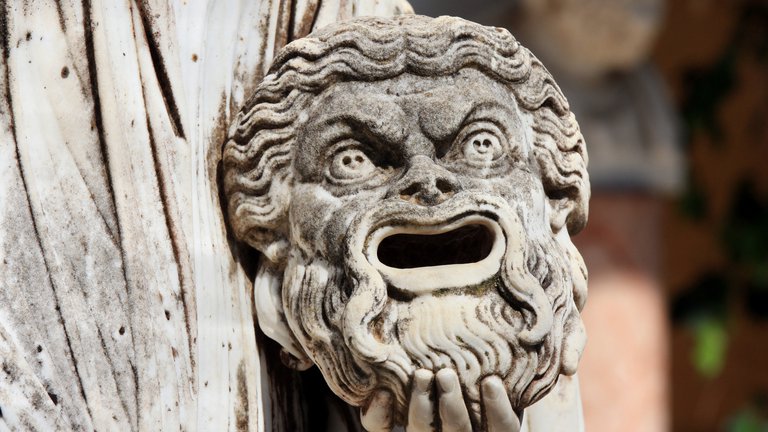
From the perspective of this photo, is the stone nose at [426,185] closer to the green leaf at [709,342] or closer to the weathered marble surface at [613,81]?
the weathered marble surface at [613,81]

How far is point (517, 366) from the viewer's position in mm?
1156

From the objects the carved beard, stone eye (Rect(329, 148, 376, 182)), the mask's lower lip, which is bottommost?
the carved beard

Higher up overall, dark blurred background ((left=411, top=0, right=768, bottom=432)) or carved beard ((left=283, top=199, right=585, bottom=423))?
dark blurred background ((left=411, top=0, right=768, bottom=432))

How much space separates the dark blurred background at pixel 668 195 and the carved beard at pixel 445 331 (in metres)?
1.50

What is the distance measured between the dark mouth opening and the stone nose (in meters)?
0.04

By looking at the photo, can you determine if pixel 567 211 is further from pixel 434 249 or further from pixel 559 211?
pixel 434 249

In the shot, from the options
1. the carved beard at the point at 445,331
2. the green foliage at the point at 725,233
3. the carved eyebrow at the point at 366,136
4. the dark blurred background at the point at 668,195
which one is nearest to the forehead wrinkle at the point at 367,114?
the carved eyebrow at the point at 366,136

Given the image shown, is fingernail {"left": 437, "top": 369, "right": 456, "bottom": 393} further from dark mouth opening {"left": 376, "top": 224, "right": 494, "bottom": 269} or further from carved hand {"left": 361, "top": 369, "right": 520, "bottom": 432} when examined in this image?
dark mouth opening {"left": 376, "top": 224, "right": 494, "bottom": 269}

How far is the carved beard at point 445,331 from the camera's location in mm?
1147

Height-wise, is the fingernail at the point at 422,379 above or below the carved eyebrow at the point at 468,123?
below

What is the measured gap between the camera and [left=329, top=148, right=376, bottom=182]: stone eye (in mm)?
1216

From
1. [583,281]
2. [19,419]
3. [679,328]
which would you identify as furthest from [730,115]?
[19,419]

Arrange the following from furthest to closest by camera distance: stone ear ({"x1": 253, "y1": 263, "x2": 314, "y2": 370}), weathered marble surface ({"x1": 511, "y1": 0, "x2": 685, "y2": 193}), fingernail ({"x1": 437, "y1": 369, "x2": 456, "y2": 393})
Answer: weathered marble surface ({"x1": 511, "y1": 0, "x2": 685, "y2": 193}), stone ear ({"x1": 253, "y1": 263, "x2": 314, "y2": 370}), fingernail ({"x1": 437, "y1": 369, "x2": 456, "y2": 393})

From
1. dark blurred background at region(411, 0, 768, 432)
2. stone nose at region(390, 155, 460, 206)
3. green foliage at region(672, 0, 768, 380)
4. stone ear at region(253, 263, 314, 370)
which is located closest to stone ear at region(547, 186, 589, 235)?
stone nose at region(390, 155, 460, 206)
